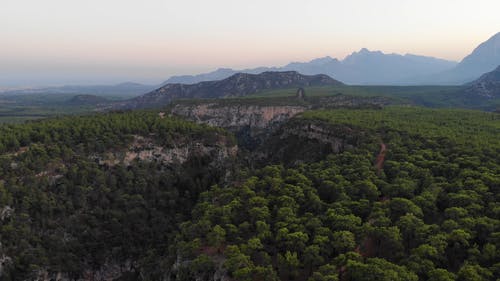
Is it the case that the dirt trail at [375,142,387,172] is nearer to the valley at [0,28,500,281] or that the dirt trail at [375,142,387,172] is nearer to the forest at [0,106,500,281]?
the forest at [0,106,500,281]

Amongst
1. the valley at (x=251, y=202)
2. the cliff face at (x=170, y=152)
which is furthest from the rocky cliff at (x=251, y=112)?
the cliff face at (x=170, y=152)

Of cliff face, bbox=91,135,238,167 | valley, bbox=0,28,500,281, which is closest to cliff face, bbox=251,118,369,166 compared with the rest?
valley, bbox=0,28,500,281

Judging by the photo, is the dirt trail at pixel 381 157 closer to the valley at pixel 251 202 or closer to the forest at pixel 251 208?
the forest at pixel 251 208

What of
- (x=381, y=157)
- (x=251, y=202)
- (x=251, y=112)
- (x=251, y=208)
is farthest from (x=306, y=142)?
→ (x=251, y=112)

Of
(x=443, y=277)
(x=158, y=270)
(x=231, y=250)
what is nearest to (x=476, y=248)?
(x=443, y=277)

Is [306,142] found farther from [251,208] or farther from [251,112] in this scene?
[251,112]

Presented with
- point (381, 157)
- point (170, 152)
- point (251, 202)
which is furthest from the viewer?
point (170, 152)

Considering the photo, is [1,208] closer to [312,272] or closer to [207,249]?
[207,249]

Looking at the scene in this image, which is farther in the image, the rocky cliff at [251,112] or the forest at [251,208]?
the rocky cliff at [251,112]
